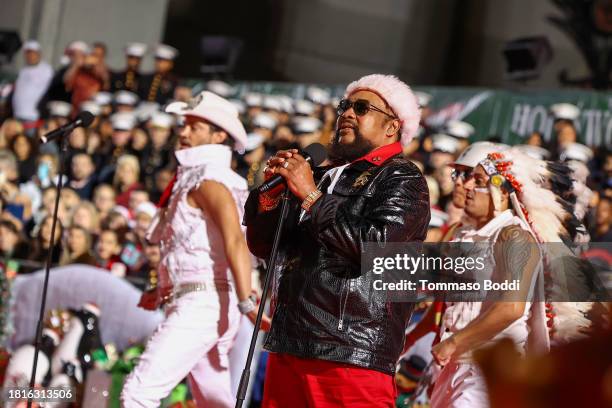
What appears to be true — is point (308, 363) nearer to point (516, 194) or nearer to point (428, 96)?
point (516, 194)

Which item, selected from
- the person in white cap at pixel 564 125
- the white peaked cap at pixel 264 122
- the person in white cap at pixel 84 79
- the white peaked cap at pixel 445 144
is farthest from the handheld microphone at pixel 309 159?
the person in white cap at pixel 84 79

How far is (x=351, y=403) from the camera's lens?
3.47 meters

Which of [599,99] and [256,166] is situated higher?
[599,99]

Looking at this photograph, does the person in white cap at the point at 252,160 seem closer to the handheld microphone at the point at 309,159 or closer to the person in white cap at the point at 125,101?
the person in white cap at the point at 125,101

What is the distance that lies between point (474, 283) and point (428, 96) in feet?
27.4

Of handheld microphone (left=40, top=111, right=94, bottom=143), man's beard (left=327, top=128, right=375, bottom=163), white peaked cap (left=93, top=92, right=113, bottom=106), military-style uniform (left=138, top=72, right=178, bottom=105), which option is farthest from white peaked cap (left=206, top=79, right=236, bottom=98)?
man's beard (left=327, top=128, right=375, bottom=163)

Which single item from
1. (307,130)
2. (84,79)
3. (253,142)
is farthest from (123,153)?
(84,79)

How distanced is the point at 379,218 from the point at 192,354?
6.12 feet

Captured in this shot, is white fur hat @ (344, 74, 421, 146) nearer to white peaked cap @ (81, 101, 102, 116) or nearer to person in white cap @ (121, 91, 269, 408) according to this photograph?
person in white cap @ (121, 91, 269, 408)

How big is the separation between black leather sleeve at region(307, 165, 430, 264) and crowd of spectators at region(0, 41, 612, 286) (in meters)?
1.82

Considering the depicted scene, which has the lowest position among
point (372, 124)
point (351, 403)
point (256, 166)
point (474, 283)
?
point (256, 166)

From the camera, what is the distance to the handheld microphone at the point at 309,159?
137 inches

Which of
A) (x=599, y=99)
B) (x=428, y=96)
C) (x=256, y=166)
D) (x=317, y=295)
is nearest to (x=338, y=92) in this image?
(x=428, y=96)

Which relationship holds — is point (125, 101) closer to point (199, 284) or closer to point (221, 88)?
point (221, 88)
